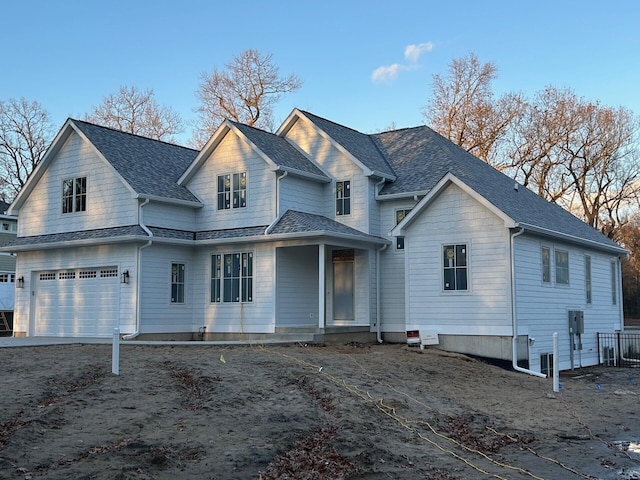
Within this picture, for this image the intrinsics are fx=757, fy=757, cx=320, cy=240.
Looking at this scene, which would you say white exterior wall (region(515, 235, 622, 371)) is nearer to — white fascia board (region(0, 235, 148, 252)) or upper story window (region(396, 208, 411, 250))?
upper story window (region(396, 208, 411, 250))

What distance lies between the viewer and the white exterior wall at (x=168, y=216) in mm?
22159

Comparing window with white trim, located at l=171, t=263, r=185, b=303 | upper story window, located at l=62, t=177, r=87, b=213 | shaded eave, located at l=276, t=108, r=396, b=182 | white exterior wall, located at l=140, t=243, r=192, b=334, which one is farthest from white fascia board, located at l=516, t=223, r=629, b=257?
upper story window, located at l=62, t=177, r=87, b=213

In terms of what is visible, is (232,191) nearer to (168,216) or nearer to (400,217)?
(168,216)

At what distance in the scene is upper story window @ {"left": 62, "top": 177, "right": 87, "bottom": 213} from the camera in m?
23.6

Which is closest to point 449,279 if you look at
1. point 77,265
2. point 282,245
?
point 282,245

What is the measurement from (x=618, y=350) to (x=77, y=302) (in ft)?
57.2

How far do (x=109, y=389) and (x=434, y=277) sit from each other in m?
10.2

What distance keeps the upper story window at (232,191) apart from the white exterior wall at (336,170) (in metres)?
2.54

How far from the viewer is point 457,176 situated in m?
19.6

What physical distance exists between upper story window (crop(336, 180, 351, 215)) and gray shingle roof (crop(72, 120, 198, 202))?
445cm

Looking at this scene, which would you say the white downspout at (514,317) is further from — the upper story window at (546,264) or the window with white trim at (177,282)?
the window with white trim at (177,282)

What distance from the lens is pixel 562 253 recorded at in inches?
851

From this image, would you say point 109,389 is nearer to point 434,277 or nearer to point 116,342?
point 116,342

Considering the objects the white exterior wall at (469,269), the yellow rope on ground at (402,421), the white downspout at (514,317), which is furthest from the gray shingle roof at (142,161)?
the white downspout at (514,317)
